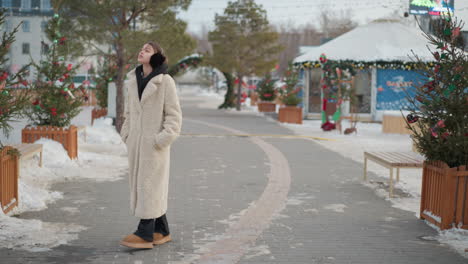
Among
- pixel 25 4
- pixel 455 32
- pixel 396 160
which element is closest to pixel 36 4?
pixel 25 4

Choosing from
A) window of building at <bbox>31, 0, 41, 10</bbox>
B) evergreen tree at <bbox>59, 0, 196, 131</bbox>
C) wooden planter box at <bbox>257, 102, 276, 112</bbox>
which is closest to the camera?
evergreen tree at <bbox>59, 0, 196, 131</bbox>

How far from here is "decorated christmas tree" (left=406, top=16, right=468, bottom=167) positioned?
21.6ft

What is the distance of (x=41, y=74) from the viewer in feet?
40.9

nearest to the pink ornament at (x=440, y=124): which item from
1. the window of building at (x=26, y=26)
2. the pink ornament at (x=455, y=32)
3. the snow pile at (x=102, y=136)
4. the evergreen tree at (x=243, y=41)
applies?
the pink ornament at (x=455, y=32)

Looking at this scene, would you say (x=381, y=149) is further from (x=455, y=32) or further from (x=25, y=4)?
(x=25, y=4)

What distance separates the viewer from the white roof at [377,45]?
25.4m

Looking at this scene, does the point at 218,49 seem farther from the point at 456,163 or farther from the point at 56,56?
the point at 456,163

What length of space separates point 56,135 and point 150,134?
631 cm

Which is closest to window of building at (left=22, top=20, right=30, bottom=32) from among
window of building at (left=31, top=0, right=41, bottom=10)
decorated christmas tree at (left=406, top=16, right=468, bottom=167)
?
window of building at (left=31, top=0, right=41, bottom=10)

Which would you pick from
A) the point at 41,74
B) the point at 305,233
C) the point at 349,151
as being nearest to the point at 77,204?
the point at 305,233

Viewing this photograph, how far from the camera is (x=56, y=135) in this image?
37.2 feet

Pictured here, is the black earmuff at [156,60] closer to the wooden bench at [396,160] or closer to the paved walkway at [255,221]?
the paved walkway at [255,221]

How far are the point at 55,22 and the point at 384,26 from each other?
63.3 ft

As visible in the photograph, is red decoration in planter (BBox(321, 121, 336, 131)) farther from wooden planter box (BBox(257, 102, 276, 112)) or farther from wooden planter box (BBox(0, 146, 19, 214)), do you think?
wooden planter box (BBox(0, 146, 19, 214))
